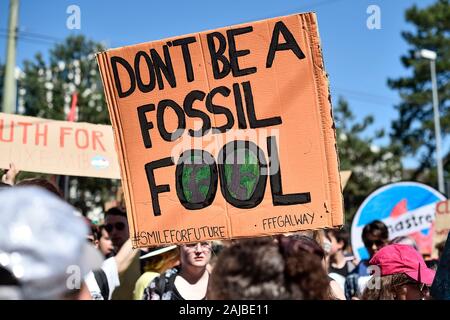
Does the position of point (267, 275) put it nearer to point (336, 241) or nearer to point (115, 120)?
point (115, 120)

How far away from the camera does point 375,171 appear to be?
34.2 meters

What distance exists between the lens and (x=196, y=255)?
3197mm

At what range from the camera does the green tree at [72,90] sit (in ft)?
79.3

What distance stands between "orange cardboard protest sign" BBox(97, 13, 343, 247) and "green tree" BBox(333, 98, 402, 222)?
29493 mm

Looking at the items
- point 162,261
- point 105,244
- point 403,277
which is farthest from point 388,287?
point 105,244

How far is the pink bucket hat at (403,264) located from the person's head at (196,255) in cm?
85

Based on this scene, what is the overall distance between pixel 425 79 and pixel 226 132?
2683 cm

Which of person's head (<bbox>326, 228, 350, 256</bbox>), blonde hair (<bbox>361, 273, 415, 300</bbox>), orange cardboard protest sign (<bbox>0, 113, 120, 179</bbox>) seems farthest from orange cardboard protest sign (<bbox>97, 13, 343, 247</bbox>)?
person's head (<bbox>326, 228, 350, 256</bbox>)

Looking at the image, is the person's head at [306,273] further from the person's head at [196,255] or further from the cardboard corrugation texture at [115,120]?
the person's head at [196,255]

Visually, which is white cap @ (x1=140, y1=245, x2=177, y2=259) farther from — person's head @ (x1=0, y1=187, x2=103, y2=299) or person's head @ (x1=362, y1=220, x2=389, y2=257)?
person's head @ (x1=0, y1=187, x2=103, y2=299)

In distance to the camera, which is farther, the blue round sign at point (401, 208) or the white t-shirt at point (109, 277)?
the blue round sign at point (401, 208)

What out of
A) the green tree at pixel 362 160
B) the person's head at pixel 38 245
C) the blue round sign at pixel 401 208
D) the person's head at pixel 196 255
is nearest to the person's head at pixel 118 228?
the person's head at pixel 196 255
